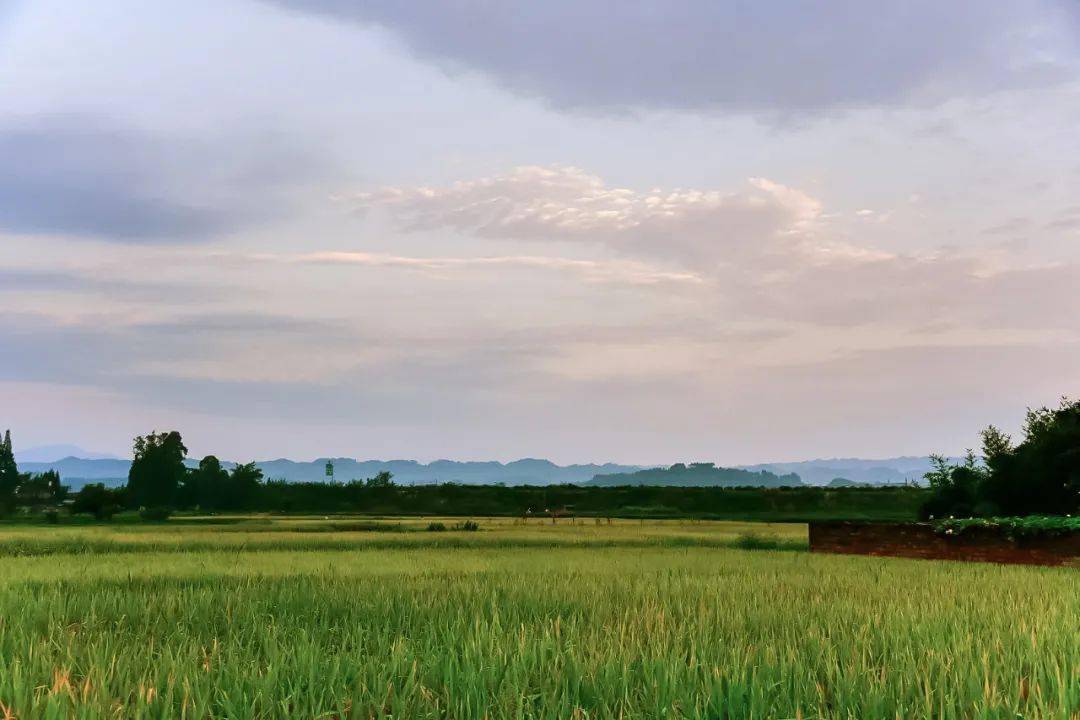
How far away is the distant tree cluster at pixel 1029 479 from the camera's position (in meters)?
34.4

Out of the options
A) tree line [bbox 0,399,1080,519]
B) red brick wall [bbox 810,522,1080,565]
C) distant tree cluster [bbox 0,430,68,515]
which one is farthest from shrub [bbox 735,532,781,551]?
distant tree cluster [bbox 0,430,68,515]

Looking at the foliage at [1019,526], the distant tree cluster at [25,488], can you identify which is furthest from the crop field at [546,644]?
the distant tree cluster at [25,488]

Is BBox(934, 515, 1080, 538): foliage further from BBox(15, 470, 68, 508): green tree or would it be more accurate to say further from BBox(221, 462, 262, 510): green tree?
BBox(15, 470, 68, 508): green tree

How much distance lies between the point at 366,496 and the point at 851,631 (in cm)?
8762

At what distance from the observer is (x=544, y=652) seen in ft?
20.4

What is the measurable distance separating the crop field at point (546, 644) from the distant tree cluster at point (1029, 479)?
20158 mm

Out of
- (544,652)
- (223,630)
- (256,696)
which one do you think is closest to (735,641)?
(544,652)

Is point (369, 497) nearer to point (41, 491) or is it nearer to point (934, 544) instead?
point (41, 491)

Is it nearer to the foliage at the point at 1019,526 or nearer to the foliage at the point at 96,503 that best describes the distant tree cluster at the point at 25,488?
the foliage at the point at 96,503

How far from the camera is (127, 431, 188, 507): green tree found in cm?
9600

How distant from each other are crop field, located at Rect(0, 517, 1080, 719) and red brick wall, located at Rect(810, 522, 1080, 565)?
4.29m

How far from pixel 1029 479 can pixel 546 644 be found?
35.7 m

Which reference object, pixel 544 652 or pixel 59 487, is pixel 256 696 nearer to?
pixel 544 652

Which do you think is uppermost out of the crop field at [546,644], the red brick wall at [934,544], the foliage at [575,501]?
the crop field at [546,644]
